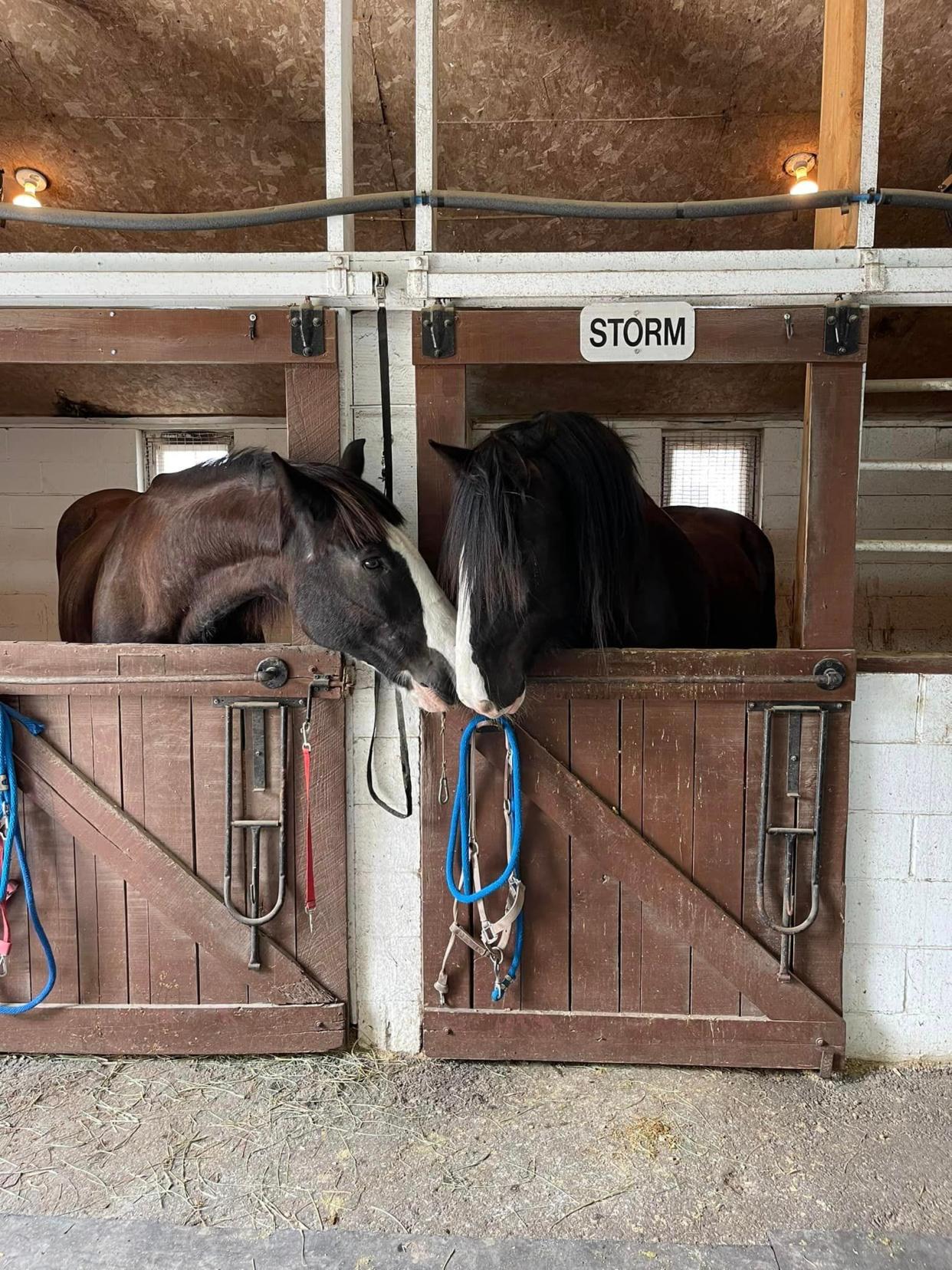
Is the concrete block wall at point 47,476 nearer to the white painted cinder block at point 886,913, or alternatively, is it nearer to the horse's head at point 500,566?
the horse's head at point 500,566

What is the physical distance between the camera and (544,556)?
161cm

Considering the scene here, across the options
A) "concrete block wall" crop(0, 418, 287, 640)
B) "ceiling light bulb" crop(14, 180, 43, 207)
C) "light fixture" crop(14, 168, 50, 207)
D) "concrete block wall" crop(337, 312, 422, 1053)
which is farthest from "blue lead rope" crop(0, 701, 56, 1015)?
"concrete block wall" crop(0, 418, 287, 640)

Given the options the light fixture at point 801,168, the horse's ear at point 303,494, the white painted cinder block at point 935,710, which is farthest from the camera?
the light fixture at point 801,168

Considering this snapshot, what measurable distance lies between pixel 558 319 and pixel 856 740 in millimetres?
1297

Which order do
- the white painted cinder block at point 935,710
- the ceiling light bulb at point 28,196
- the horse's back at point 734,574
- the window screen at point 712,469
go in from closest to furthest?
the white painted cinder block at point 935,710
the horse's back at point 734,574
the ceiling light bulb at point 28,196
the window screen at point 712,469

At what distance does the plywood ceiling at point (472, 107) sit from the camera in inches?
89.0

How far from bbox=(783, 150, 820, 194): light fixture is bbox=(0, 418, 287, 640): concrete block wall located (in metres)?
2.78

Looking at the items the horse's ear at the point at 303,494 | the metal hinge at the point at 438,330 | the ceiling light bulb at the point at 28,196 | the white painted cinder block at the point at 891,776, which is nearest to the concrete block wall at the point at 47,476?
the ceiling light bulb at the point at 28,196

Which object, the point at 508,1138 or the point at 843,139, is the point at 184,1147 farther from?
the point at 843,139

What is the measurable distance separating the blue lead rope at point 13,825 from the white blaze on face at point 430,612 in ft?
3.38

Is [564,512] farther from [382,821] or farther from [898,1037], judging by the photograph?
[898,1037]

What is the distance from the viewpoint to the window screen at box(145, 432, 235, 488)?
4242 millimetres

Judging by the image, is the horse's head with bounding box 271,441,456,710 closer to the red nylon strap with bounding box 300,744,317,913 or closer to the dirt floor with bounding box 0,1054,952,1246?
the red nylon strap with bounding box 300,744,317,913

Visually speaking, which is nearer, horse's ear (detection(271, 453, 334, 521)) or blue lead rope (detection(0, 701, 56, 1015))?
horse's ear (detection(271, 453, 334, 521))
